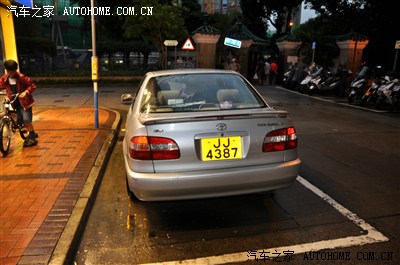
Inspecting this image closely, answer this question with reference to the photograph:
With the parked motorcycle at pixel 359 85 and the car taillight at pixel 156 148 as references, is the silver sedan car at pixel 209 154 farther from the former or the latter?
the parked motorcycle at pixel 359 85

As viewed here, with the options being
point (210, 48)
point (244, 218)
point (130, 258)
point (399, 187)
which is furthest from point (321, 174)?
point (210, 48)

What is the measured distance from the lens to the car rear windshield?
153 inches

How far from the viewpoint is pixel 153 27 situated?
2112cm

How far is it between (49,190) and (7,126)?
2.33m

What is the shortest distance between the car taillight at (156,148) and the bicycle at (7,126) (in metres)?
3.45

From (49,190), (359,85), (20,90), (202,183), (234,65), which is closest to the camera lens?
(202,183)

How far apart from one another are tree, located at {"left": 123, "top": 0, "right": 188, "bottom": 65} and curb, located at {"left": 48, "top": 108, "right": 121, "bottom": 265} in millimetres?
16059

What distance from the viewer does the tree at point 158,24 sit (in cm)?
2025

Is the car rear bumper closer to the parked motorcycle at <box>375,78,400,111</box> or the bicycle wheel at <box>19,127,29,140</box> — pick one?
the bicycle wheel at <box>19,127,29,140</box>

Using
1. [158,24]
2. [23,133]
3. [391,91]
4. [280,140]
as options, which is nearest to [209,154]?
[280,140]

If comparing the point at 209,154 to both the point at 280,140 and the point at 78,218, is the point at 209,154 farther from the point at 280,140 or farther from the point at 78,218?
the point at 78,218

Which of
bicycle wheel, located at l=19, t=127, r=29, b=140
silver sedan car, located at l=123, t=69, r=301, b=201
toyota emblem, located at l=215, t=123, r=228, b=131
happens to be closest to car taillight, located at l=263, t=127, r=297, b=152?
silver sedan car, located at l=123, t=69, r=301, b=201

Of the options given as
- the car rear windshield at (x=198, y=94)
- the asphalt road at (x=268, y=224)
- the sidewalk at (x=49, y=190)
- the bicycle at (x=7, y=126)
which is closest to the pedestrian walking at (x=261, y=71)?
the sidewalk at (x=49, y=190)

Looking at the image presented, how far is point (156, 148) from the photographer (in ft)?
10.7
